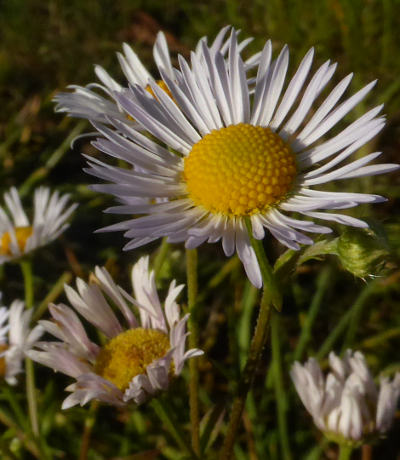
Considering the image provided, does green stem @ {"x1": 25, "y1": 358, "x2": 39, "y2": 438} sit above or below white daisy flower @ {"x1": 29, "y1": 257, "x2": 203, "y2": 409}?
below

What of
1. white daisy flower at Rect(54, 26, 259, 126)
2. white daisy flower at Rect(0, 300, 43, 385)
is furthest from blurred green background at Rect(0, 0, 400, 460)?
white daisy flower at Rect(54, 26, 259, 126)

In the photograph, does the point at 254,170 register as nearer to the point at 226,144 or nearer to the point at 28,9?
the point at 226,144

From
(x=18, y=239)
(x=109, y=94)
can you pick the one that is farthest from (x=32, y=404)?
(x=109, y=94)

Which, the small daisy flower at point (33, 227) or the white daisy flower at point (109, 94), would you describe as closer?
the white daisy flower at point (109, 94)

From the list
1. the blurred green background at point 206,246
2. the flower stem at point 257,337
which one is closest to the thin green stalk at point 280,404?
the blurred green background at point 206,246

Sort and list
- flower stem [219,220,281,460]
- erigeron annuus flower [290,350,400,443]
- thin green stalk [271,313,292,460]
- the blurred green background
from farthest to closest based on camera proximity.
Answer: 1. the blurred green background
2. thin green stalk [271,313,292,460]
3. erigeron annuus flower [290,350,400,443]
4. flower stem [219,220,281,460]

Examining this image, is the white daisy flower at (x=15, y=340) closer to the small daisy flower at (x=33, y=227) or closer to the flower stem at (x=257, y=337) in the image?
the small daisy flower at (x=33, y=227)

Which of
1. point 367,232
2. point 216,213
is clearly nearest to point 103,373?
point 216,213

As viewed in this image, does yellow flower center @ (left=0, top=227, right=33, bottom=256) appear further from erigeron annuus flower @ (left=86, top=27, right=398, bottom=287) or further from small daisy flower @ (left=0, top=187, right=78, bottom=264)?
erigeron annuus flower @ (left=86, top=27, right=398, bottom=287)
